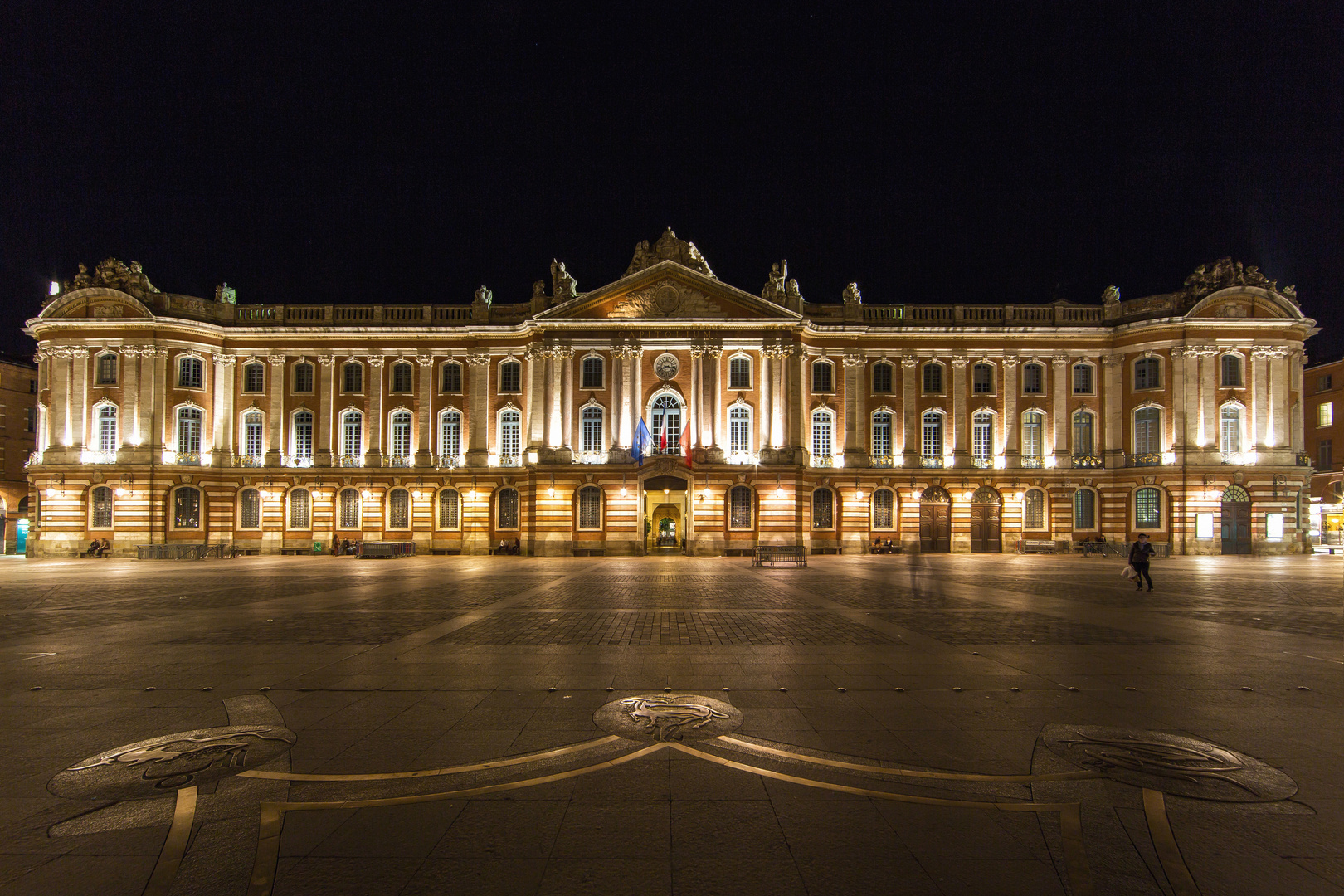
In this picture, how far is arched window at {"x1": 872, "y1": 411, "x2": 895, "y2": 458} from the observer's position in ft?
149

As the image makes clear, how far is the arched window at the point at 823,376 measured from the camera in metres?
45.0

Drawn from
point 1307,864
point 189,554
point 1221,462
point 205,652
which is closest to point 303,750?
point 205,652

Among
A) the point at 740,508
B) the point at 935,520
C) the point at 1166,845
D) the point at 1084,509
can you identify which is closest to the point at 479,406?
the point at 740,508

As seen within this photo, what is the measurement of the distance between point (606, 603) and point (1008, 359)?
37.4m

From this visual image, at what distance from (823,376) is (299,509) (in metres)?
35.4

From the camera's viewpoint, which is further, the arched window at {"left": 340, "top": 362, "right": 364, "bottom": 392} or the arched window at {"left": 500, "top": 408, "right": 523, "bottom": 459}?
the arched window at {"left": 340, "top": 362, "right": 364, "bottom": 392}

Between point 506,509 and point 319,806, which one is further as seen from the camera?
point 506,509

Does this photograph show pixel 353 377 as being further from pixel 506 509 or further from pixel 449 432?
pixel 506 509

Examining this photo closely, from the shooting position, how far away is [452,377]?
4597 cm

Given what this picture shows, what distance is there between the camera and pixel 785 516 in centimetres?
4247

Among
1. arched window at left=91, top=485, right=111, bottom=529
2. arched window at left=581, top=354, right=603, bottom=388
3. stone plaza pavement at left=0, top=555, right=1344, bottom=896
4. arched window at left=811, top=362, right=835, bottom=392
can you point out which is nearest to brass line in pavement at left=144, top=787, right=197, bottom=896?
stone plaza pavement at left=0, top=555, right=1344, bottom=896

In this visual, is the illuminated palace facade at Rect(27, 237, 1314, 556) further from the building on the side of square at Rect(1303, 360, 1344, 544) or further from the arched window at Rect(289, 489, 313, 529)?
the building on the side of square at Rect(1303, 360, 1344, 544)

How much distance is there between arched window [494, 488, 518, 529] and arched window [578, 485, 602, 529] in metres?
5.08

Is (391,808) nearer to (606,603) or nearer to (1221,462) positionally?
(606,603)
